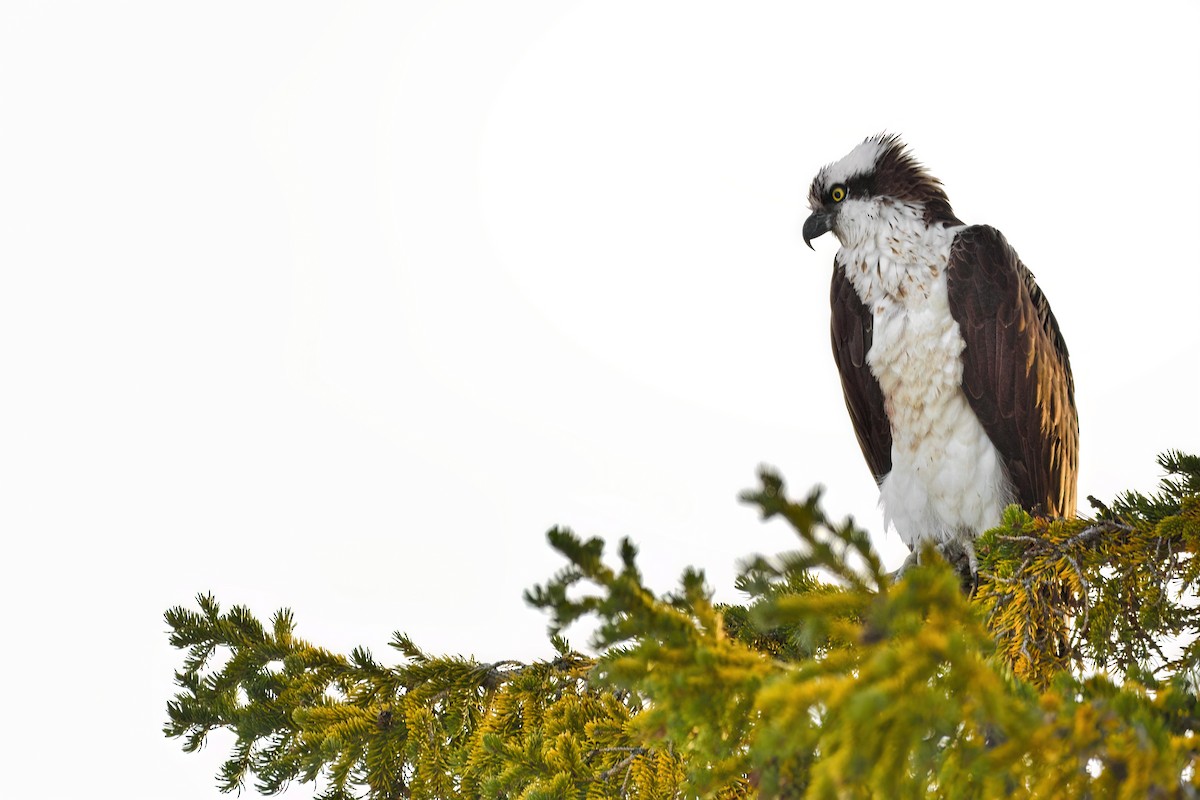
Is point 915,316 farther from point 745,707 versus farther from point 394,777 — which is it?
point 745,707

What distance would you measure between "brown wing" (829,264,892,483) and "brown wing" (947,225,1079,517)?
1.06 feet

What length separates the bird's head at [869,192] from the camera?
331 centimetres

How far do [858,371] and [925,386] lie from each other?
0.30m

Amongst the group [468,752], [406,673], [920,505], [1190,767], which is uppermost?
[920,505]

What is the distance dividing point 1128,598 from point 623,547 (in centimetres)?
137

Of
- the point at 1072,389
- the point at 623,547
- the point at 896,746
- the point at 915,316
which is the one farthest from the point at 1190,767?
the point at 1072,389

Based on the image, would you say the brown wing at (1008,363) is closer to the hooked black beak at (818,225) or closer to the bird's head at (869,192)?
the bird's head at (869,192)

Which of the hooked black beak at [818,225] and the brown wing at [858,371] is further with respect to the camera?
the hooked black beak at [818,225]

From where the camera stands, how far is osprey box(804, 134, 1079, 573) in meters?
3.02

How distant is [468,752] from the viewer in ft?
6.86

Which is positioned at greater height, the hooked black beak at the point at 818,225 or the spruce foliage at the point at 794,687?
the hooked black beak at the point at 818,225

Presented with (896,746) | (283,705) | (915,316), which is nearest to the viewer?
(896,746)

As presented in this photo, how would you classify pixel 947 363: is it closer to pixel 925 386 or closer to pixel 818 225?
pixel 925 386

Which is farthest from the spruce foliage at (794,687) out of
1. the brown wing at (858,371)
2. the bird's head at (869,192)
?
the bird's head at (869,192)
